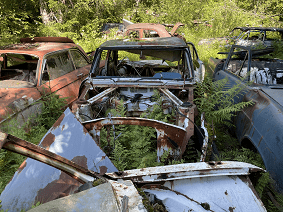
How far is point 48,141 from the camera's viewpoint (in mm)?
2172

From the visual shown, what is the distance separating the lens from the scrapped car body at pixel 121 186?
1.23m

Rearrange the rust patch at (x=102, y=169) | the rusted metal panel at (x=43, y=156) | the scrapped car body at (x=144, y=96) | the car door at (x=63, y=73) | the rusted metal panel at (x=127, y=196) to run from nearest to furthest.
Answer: the rusted metal panel at (x=43, y=156), the rusted metal panel at (x=127, y=196), the rust patch at (x=102, y=169), the scrapped car body at (x=144, y=96), the car door at (x=63, y=73)

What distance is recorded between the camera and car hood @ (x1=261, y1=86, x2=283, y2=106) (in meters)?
2.45

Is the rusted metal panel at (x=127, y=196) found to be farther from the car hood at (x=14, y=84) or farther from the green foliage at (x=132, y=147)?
the car hood at (x=14, y=84)

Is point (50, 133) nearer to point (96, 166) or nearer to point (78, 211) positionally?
point (96, 166)

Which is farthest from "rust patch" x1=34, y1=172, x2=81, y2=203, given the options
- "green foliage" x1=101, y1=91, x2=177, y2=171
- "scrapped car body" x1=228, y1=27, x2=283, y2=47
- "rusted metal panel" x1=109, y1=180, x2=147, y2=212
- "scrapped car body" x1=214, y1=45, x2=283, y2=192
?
"scrapped car body" x1=228, y1=27, x2=283, y2=47

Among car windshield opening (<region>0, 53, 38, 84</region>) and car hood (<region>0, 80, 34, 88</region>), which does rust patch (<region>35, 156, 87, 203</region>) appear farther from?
car windshield opening (<region>0, 53, 38, 84</region>)

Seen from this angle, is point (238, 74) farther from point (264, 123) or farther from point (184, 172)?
point (184, 172)

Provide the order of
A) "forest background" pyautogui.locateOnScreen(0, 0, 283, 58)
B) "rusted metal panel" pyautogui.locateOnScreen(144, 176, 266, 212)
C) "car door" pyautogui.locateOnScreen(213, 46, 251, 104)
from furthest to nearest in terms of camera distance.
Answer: "forest background" pyautogui.locateOnScreen(0, 0, 283, 58) → "car door" pyautogui.locateOnScreen(213, 46, 251, 104) → "rusted metal panel" pyautogui.locateOnScreen(144, 176, 266, 212)

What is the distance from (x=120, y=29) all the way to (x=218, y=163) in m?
10.9

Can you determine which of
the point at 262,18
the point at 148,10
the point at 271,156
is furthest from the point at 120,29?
the point at 271,156

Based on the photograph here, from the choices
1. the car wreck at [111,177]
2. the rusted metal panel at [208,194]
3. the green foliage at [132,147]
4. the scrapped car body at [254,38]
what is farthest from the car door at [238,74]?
the scrapped car body at [254,38]

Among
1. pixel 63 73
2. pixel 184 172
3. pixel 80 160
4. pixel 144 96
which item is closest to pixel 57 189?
pixel 80 160

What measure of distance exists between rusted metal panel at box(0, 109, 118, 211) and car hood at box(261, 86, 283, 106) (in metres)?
2.23
